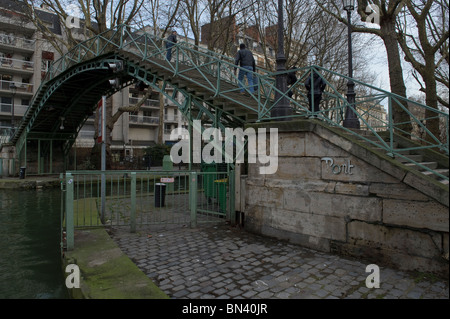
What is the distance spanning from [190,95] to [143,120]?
38771 mm

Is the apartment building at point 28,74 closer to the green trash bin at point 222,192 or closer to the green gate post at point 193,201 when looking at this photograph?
the green trash bin at point 222,192

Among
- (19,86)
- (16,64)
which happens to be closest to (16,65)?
(16,64)

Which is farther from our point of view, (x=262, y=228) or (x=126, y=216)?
(x=126, y=216)

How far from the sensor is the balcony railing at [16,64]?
117 ft

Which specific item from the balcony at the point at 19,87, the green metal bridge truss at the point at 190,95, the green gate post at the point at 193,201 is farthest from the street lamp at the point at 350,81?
the balcony at the point at 19,87

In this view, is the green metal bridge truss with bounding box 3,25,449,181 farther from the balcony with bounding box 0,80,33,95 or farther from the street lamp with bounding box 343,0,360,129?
the balcony with bounding box 0,80,33,95

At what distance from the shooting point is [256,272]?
15.5 ft

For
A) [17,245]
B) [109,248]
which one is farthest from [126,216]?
[109,248]

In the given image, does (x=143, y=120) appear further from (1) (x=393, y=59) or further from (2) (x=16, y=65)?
(1) (x=393, y=59)

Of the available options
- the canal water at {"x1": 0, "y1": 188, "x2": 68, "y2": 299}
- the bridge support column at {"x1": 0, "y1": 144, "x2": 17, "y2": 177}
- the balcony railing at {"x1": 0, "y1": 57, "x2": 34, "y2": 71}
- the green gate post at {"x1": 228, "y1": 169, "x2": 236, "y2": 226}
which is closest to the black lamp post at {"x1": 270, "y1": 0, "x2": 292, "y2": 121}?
the green gate post at {"x1": 228, "y1": 169, "x2": 236, "y2": 226}

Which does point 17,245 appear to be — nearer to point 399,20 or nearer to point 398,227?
point 398,227

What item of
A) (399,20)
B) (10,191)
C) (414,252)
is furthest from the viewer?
(10,191)

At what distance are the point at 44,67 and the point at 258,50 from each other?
94.9 feet

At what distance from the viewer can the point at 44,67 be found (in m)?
39.1
